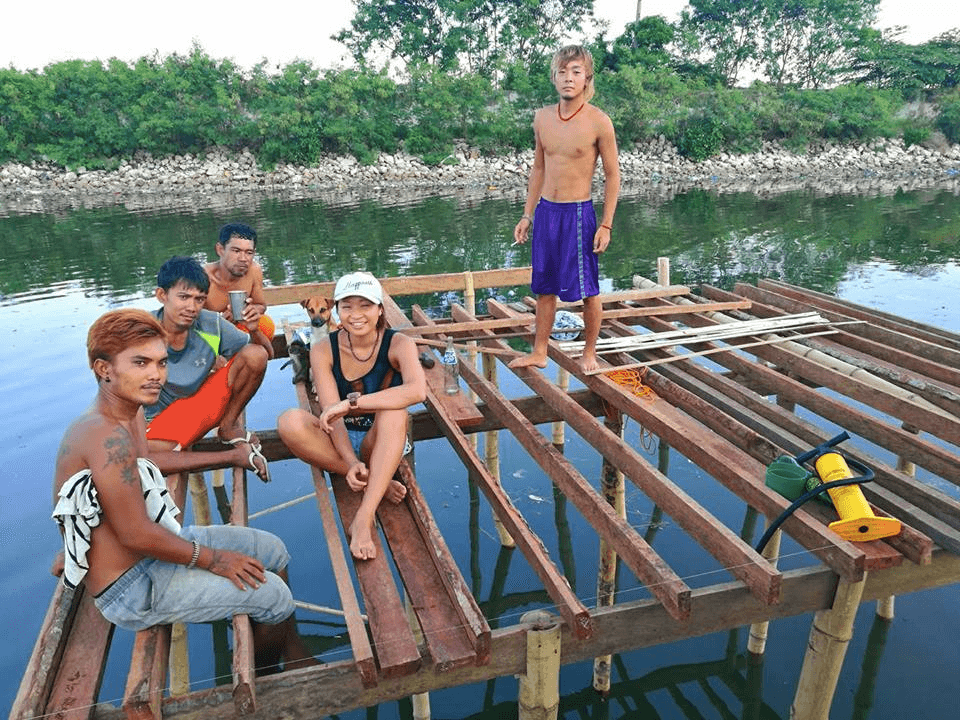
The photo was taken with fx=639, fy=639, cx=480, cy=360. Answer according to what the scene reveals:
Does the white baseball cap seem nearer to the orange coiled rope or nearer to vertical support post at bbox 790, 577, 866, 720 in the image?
the orange coiled rope

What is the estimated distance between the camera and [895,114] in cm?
5144

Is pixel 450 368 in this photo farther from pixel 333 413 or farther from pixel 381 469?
pixel 381 469

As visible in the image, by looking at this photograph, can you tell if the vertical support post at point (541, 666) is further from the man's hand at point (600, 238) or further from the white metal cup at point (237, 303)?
the white metal cup at point (237, 303)

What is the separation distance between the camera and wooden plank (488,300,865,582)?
337cm

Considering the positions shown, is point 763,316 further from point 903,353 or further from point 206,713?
point 206,713

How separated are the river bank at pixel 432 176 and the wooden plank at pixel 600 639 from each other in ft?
115

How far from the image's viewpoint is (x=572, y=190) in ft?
18.8

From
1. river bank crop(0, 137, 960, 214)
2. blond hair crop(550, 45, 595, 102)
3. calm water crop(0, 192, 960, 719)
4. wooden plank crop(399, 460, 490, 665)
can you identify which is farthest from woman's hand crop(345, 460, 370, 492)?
river bank crop(0, 137, 960, 214)

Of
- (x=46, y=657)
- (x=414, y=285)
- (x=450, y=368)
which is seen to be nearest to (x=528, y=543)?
(x=46, y=657)

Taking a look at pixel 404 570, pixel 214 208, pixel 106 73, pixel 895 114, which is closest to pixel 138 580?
pixel 404 570

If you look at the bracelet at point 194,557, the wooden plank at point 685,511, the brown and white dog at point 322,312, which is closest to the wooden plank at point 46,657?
the bracelet at point 194,557

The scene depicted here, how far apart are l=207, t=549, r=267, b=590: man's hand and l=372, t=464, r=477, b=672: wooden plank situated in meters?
0.59

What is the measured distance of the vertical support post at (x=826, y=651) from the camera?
3521 mm

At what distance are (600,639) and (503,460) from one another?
624cm
